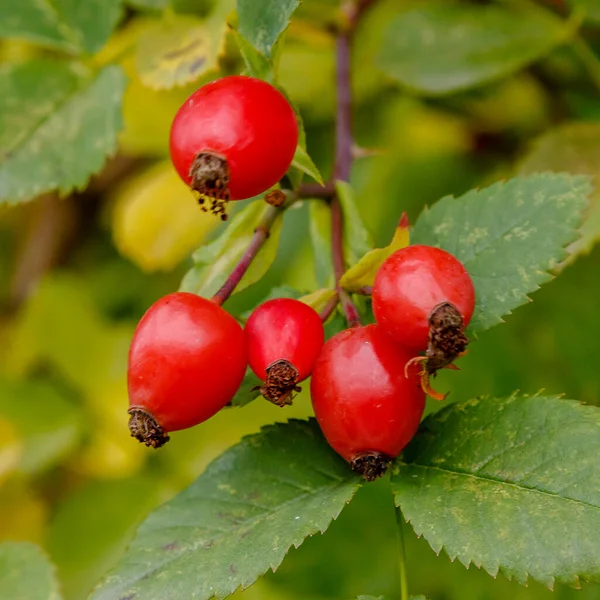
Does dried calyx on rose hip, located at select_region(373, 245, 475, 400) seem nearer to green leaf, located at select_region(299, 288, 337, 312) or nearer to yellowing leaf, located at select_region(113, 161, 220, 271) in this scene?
green leaf, located at select_region(299, 288, 337, 312)

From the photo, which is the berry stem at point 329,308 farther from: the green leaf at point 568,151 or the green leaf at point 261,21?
the green leaf at point 568,151

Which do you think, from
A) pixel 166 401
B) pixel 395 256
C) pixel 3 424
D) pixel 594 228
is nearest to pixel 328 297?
pixel 395 256

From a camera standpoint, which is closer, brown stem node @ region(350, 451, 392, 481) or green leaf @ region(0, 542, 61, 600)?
brown stem node @ region(350, 451, 392, 481)

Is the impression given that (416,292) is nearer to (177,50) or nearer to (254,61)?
(254,61)

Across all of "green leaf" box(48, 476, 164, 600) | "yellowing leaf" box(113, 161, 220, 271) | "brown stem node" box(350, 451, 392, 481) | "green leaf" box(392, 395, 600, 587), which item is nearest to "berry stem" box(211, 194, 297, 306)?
"brown stem node" box(350, 451, 392, 481)

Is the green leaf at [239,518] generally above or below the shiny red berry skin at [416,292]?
below

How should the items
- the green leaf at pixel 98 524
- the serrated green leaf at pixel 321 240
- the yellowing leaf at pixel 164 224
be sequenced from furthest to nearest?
the yellowing leaf at pixel 164 224 → the green leaf at pixel 98 524 → the serrated green leaf at pixel 321 240

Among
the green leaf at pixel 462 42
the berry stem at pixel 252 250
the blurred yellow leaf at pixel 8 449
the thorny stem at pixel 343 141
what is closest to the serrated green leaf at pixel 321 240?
the thorny stem at pixel 343 141

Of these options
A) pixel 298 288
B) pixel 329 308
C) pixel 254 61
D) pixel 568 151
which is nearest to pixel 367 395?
pixel 329 308
